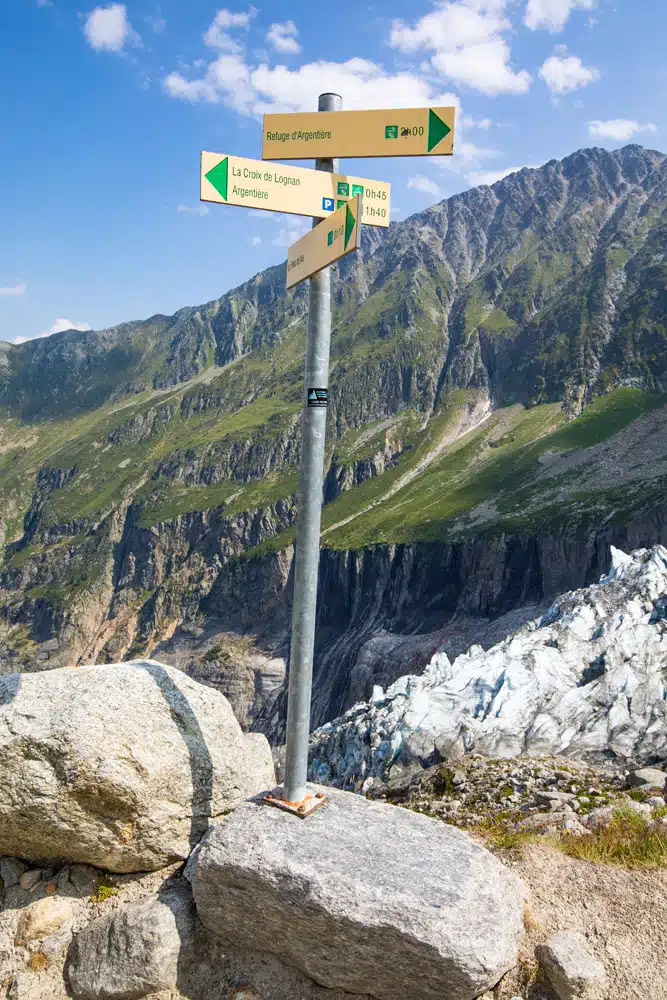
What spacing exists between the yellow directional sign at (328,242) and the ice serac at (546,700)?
1794 cm

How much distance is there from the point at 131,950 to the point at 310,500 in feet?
19.6

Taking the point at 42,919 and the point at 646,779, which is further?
the point at 646,779

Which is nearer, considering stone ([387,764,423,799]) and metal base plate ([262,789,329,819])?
metal base plate ([262,789,329,819])

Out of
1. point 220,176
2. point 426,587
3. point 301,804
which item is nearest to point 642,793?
point 301,804

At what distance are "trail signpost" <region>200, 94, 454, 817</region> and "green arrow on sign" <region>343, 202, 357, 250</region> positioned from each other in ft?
0.08

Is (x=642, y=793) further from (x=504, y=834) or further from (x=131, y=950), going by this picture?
(x=131, y=950)

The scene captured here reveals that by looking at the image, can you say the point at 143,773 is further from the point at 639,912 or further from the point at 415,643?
the point at 415,643

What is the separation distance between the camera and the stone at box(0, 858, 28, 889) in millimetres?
9148

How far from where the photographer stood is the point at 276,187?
8047mm

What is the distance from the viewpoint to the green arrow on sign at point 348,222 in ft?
23.8

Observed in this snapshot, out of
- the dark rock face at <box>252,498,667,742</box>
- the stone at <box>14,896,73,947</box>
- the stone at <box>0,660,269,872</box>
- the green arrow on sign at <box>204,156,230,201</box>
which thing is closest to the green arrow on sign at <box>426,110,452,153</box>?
the green arrow on sign at <box>204,156,230,201</box>

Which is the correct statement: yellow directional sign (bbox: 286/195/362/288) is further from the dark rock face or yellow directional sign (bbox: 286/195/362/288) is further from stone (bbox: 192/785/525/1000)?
the dark rock face

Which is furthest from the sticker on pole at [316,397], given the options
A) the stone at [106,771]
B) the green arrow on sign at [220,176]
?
the stone at [106,771]

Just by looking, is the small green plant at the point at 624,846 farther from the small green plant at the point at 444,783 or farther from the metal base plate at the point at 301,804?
the small green plant at the point at 444,783
